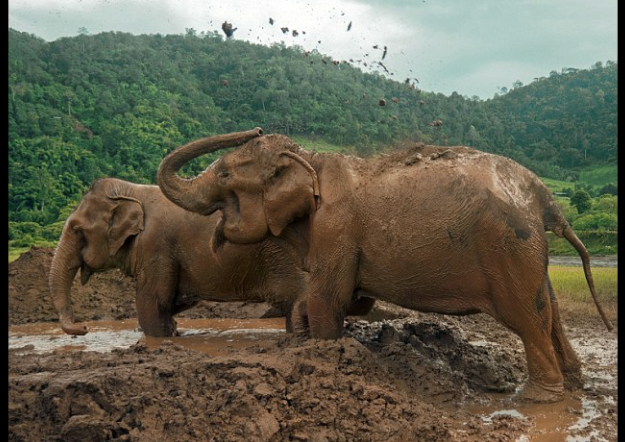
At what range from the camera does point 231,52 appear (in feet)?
171

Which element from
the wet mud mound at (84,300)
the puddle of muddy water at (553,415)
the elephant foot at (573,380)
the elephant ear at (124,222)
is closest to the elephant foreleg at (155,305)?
the elephant ear at (124,222)

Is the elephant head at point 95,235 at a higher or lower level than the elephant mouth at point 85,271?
higher

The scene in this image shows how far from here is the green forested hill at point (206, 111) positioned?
109ft

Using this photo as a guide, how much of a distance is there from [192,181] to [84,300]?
706 cm

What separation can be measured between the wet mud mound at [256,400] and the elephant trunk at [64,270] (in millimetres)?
2691

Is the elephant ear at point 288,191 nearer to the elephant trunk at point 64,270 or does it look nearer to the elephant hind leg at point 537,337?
the elephant hind leg at point 537,337

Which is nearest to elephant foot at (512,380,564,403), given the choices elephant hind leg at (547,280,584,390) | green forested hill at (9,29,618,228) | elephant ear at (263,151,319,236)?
elephant hind leg at (547,280,584,390)

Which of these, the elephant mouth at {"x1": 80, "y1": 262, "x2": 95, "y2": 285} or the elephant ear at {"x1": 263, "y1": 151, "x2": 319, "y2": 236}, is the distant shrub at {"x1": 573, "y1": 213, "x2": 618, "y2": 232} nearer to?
the elephant mouth at {"x1": 80, "y1": 262, "x2": 95, "y2": 285}

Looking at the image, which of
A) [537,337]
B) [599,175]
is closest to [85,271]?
[537,337]

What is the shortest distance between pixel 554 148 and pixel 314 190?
107 ft

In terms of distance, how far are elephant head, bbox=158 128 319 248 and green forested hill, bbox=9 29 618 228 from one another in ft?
69.0

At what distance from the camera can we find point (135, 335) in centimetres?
954

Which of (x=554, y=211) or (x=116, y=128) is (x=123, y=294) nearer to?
(x=554, y=211)

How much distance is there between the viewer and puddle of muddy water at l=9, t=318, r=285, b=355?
326 inches
